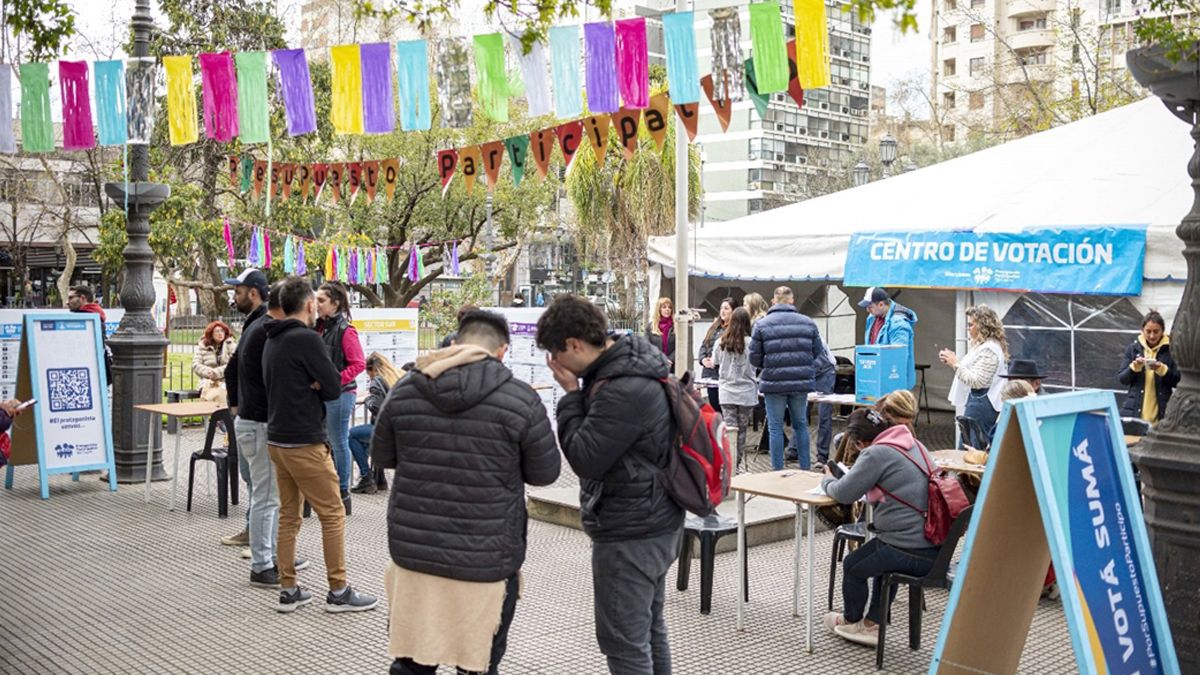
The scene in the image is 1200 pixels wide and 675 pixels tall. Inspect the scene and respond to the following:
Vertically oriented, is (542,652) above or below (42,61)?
below

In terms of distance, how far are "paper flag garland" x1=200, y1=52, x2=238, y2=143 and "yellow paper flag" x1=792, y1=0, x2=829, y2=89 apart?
14.1ft

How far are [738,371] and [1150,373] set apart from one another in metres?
3.58

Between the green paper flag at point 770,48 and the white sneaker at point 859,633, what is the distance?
352cm

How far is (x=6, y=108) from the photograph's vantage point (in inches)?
325

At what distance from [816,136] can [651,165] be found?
4603 cm

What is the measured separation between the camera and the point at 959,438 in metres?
10.5

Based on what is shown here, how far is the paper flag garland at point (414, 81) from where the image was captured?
833 cm

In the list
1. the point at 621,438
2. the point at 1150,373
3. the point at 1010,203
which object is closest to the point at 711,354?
the point at 1010,203

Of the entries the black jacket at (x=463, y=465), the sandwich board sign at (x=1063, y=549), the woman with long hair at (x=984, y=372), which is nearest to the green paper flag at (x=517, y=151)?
the woman with long hair at (x=984, y=372)

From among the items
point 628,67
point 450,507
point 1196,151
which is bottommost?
point 450,507

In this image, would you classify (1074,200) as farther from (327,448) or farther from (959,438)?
(327,448)

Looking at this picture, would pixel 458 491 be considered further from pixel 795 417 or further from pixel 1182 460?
pixel 795 417

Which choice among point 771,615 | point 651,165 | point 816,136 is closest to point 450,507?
point 771,615

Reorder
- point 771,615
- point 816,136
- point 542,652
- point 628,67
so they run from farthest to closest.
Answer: point 816,136 → point 628,67 → point 771,615 → point 542,652
